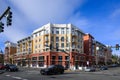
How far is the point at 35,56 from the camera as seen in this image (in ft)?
385

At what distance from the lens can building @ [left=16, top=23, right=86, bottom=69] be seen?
105 metres

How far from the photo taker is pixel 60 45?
354ft

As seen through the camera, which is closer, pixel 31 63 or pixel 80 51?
pixel 80 51

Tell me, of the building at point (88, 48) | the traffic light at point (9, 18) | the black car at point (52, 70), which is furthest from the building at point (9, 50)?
the traffic light at point (9, 18)

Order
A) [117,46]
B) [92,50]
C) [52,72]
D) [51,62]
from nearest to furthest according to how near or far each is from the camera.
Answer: [52,72] < [117,46] < [51,62] < [92,50]

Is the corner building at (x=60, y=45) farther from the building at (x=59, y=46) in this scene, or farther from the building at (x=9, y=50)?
the building at (x=9, y=50)

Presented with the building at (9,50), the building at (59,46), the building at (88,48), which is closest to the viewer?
the building at (59,46)

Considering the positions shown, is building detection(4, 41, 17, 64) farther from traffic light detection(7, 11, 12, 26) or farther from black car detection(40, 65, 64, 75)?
A: traffic light detection(7, 11, 12, 26)

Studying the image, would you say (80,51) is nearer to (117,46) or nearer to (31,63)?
(31,63)

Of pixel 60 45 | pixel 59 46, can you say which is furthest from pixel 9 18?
pixel 60 45

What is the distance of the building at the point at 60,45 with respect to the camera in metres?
105

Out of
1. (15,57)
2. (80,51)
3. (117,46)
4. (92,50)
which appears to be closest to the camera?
(117,46)

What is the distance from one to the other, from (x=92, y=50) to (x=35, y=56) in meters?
32.6

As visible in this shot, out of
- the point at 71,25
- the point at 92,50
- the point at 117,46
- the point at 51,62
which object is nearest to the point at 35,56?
the point at 51,62
